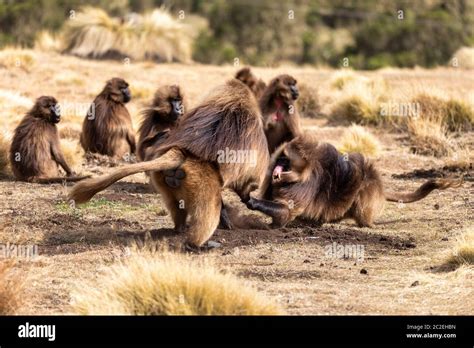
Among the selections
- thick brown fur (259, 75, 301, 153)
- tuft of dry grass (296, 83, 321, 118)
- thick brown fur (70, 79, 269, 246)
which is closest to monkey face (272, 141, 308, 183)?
thick brown fur (70, 79, 269, 246)

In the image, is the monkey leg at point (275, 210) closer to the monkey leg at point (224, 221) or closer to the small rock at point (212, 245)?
the monkey leg at point (224, 221)

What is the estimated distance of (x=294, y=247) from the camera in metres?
9.17

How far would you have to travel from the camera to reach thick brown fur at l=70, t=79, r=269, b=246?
8383mm

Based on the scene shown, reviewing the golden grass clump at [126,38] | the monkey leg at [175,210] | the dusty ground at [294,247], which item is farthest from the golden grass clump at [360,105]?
the monkey leg at [175,210]

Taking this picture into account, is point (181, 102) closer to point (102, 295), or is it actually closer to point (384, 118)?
point (102, 295)

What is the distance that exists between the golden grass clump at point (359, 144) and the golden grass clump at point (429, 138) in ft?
2.12

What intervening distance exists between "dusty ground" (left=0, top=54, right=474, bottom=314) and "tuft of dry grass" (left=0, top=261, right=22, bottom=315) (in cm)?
19

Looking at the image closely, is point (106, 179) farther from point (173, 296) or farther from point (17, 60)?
point (17, 60)

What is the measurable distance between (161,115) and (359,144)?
4784 mm

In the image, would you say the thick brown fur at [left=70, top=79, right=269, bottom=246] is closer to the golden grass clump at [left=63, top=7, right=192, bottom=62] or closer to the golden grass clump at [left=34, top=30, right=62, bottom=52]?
the golden grass clump at [left=63, top=7, right=192, bottom=62]

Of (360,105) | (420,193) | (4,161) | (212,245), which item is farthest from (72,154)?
(360,105)

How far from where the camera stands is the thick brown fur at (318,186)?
989 cm

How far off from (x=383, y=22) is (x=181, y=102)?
38.6 meters

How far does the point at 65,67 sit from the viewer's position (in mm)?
22156
